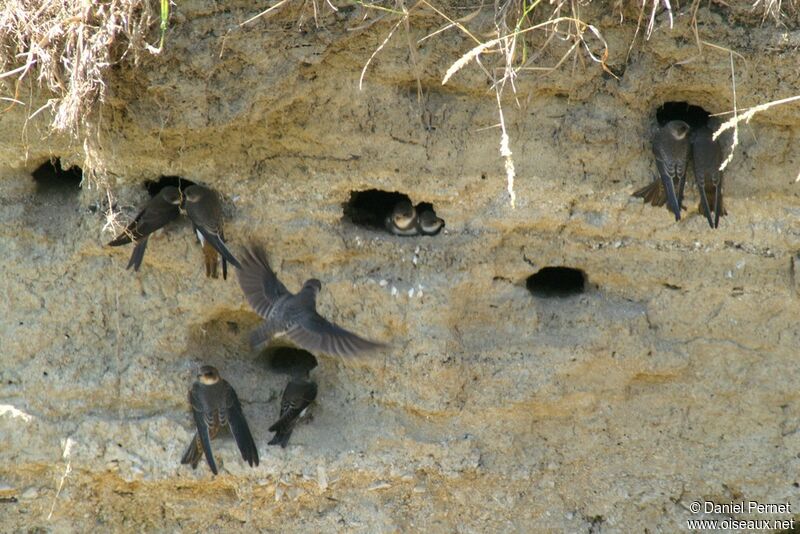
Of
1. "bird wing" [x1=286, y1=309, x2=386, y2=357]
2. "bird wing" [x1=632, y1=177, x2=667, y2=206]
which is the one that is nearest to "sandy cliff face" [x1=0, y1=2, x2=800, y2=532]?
"bird wing" [x1=632, y1=177, x2=667, y2=206]

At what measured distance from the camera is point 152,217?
267 centimetres

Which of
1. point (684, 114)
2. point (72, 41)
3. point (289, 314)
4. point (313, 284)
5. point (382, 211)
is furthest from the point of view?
point (382, 211)

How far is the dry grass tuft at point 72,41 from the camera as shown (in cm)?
246

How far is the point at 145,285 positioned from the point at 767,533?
1746 millimetres

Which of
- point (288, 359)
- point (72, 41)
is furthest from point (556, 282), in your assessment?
point (72, 41)

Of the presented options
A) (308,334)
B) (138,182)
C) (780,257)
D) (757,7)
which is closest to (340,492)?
(308,334)

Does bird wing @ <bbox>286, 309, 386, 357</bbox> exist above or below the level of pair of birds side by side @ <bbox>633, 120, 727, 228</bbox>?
below

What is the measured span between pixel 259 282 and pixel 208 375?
0.28 m

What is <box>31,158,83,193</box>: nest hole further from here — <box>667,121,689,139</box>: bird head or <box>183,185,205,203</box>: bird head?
<box>667,121,689,139</box>: bird head

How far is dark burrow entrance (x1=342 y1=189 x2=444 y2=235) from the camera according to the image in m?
2.80

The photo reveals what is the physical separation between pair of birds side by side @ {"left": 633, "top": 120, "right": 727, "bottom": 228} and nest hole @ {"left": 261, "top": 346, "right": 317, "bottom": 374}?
101 cm

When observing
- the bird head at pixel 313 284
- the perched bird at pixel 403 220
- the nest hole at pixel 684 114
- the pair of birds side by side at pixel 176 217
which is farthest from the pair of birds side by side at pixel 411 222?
the nest hole at pixel 684 114

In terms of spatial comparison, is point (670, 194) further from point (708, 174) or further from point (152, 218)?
point (152, 218)

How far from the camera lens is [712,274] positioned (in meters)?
2.73
